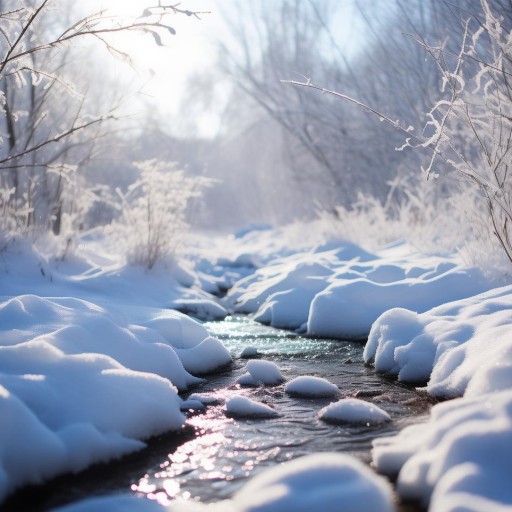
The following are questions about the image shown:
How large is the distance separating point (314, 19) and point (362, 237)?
259 inches

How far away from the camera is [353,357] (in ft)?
12.5

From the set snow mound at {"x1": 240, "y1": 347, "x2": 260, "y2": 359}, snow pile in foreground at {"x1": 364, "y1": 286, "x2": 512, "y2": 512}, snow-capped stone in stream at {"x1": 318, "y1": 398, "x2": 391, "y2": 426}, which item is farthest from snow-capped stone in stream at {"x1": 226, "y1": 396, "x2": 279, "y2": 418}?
snow mound at {"x1": 240, "y1": 347, "x2": 260, "y2": 359}

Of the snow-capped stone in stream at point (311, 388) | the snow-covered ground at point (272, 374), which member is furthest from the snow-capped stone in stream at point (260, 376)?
the snow-capped stone in stream at point (311, 388)

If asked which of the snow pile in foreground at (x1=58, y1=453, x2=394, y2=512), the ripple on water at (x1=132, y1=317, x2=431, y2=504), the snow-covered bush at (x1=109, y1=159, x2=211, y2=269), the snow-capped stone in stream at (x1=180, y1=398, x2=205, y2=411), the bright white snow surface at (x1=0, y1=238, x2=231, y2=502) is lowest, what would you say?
the ripple on water at (x1=132, y1=317, x2=431, y2=504)

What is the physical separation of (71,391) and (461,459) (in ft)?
4.63

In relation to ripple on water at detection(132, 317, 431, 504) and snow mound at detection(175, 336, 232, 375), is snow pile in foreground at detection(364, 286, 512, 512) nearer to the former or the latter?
ripple on water at detection(132, 317, 431, 504)

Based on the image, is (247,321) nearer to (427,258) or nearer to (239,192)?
(427,258)

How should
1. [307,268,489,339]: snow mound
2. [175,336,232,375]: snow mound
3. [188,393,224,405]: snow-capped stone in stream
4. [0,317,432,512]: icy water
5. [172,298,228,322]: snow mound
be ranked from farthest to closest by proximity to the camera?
[172,298,228,322]: snow mound → [307,268,489,339]: snow mound → [175,336,232,375]: snow mound → [188,393,224,405]: snow-capped stone in stream → [0,317,432,512]: icy water

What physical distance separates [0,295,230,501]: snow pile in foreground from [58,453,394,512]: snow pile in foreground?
282mm

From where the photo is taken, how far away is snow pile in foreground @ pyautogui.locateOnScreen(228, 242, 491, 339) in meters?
4.51

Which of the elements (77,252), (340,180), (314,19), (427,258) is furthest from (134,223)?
(314,19)

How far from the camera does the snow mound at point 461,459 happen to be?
1446 millimetres

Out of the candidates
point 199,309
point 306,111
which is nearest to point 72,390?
point 199,309

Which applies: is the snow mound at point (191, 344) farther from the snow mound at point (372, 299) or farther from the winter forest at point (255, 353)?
the snow mound at point (372, 299)
